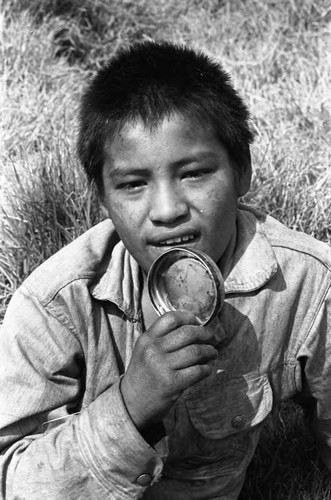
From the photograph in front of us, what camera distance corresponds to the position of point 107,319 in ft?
8.97

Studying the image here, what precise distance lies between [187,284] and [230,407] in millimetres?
535

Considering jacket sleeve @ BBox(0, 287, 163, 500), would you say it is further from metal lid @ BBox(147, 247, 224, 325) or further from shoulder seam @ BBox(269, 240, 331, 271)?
shoulder seam @ BBox(269, 240, 331, 271)

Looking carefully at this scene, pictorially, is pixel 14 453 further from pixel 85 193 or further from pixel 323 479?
pixel 85 193

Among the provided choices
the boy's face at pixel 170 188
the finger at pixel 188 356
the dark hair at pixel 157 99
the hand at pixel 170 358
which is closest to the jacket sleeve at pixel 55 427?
the hand at pixel 170 358

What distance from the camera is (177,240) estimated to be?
2475 millimetres

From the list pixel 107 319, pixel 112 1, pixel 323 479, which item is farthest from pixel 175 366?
pixel 112 1

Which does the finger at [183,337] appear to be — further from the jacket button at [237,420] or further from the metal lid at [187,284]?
the jacket button at [237,420]

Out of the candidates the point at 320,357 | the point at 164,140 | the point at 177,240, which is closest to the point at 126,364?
the point at 177,240

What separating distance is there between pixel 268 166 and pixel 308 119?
58cm

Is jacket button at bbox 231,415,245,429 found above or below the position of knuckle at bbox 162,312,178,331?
below

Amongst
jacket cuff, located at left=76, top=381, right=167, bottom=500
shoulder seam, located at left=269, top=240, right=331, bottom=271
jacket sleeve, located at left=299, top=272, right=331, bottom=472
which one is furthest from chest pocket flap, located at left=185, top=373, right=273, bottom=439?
shoulder seam, located at left=269, top=240, right=331, bottom=271

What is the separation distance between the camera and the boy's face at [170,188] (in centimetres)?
246

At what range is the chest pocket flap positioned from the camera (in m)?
2.77

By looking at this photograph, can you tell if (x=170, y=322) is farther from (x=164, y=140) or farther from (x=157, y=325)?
(x=164, y=140)
